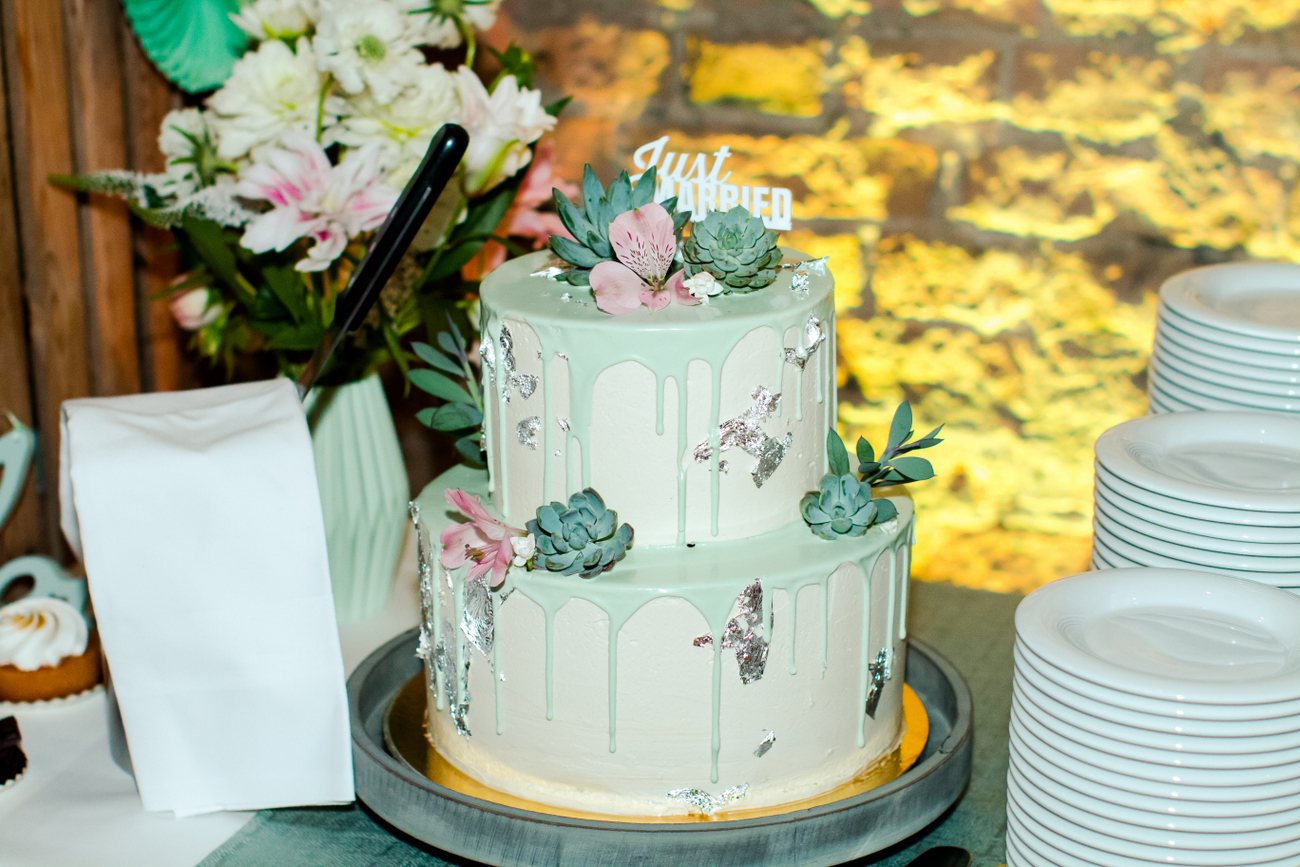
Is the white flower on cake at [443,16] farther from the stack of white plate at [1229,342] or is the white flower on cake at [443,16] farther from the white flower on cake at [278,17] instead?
the stack of white plate at [1229,342]

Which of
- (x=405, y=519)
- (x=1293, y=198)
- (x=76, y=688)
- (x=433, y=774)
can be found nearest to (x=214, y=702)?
(x=433, y=774)

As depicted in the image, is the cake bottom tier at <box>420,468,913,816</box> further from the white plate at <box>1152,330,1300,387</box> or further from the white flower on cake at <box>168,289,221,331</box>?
the white flower on cake at <box>168,289,221,331</box>

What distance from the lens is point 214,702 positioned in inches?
39.6

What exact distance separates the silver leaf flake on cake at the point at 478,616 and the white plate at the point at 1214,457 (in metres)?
0.52

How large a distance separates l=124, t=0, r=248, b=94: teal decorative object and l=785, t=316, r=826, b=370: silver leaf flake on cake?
94 centimetres

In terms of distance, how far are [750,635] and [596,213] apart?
36 cm

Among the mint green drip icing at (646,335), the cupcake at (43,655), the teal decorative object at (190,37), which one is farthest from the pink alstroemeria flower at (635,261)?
the teal decorative object at (190,37)

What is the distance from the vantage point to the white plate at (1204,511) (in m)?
0.92

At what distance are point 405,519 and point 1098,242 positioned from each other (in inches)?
45.0

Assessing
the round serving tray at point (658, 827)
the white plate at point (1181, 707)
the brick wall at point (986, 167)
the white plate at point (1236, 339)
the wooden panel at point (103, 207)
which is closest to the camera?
the white plate at point (1181, 707)

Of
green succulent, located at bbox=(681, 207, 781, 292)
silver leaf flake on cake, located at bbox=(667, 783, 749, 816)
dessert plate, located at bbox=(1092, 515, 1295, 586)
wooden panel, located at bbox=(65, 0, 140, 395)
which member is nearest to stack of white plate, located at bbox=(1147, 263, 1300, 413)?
dessert plate, located at bbox=(1092, 515, 1295, 586)

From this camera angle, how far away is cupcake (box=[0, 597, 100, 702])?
1218mm

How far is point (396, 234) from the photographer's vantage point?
1.06m

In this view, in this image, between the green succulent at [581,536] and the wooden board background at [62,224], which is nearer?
the green succulent at [581,536]
